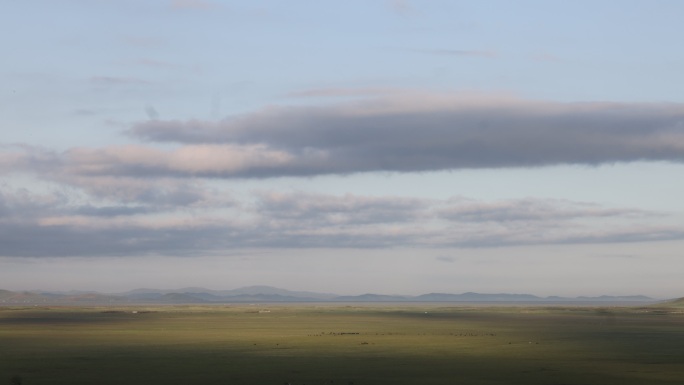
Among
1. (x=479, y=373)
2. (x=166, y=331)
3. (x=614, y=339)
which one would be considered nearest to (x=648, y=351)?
(x=614, y=339)

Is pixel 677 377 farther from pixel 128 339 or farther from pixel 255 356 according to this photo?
pixel 128 339

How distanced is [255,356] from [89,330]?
1738 inches

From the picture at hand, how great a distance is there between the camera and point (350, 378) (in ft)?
168

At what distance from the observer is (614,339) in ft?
287

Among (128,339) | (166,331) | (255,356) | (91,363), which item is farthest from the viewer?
(166,331)

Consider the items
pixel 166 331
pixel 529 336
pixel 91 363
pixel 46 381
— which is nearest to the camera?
pixel 46 381

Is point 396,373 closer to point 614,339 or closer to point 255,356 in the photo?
point 255,356

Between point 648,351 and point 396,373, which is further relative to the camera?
point 648,351

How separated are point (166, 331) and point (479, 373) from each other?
52.5 meters

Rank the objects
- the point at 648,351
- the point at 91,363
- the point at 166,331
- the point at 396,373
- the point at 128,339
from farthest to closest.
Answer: the point at 166,331 → the point at 128,339 → the point at 648,351 → the point at 91,363 → the point at 396,373

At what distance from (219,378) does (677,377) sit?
81.5 ft

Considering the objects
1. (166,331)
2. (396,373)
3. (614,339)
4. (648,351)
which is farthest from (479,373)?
(166,331)

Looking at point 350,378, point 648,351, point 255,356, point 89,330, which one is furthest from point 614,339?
point 89,330

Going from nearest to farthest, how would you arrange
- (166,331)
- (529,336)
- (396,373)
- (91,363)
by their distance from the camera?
(396,373), (91,363), (529,336), (166,331)
